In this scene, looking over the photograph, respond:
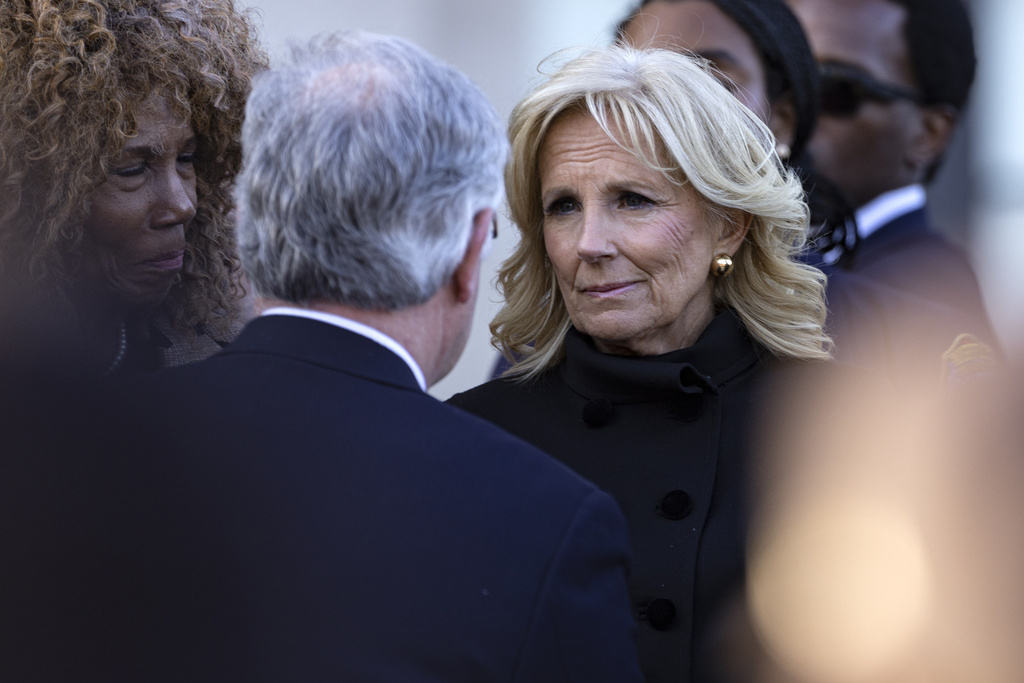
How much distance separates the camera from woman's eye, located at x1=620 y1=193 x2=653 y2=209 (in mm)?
2432

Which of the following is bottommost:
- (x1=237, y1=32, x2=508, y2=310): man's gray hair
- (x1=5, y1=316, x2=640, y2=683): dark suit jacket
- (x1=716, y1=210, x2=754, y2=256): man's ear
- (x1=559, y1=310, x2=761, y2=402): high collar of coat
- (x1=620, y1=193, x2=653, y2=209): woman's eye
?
(x1=559, y1=310, x2=761, y2=402): high collar of coat

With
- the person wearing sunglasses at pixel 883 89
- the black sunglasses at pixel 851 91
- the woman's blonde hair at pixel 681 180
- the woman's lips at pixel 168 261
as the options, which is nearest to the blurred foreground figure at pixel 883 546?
the woman's blonde hair at pixel 681 180

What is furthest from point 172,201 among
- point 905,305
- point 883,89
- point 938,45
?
point 938,45

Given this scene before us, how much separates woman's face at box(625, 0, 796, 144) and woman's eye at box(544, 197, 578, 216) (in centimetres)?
106

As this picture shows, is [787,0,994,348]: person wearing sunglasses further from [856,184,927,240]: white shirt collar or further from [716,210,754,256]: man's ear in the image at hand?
[716,210,754,256]: man's ear

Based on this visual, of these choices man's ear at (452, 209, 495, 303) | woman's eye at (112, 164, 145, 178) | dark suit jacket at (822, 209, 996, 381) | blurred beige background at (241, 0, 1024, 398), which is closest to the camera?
man's ear at (452, 209, 495, 303)

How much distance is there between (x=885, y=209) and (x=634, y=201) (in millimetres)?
1960

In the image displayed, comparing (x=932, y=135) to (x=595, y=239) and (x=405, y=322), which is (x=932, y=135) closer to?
(x=595, y=239)

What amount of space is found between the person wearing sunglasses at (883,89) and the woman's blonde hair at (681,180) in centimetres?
154

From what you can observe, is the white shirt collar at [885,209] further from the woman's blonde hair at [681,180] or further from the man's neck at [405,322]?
the man's neck at [405,322]

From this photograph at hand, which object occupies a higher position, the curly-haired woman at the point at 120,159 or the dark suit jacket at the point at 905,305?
the curly-haired woman at the point at 120,159

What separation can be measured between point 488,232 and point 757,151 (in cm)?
103

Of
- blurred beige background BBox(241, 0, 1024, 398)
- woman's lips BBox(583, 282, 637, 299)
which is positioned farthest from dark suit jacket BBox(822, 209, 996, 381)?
woman's lips BBox(583, 282, 637, 299)

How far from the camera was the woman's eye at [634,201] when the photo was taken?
2432 millimetres
